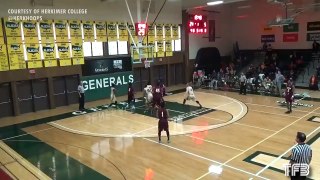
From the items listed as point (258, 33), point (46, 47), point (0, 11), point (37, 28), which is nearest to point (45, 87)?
point (46, 47)

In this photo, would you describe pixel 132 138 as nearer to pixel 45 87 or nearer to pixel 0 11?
pixel 45 87

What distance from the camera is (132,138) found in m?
10.8

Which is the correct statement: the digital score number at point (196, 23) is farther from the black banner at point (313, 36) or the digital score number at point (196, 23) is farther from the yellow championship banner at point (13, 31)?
the yellow championship banner at point (13, 31)

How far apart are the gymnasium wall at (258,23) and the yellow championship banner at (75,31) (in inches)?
658

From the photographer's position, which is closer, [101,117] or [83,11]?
[101,117]

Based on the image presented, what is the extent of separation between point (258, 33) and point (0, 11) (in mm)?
21966

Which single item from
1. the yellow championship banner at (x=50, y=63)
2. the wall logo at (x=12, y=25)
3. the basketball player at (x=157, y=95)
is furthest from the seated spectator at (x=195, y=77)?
the wall logo at (x=12, y=25)

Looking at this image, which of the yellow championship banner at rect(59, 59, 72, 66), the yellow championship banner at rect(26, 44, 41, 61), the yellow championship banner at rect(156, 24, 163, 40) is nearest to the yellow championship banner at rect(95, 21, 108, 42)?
the yellow championship banner at rect(59, 59, 72, 66)

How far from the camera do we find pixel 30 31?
50.9 feet

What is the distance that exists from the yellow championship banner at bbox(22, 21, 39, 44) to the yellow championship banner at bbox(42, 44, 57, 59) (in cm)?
57

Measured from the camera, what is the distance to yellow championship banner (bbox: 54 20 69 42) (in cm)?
1642

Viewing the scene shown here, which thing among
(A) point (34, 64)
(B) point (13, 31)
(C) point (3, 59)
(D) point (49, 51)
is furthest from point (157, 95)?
(B) point (13, 31)

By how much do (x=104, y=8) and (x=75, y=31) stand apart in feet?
8.64

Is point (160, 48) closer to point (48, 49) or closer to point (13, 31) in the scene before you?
point (48, 49)
